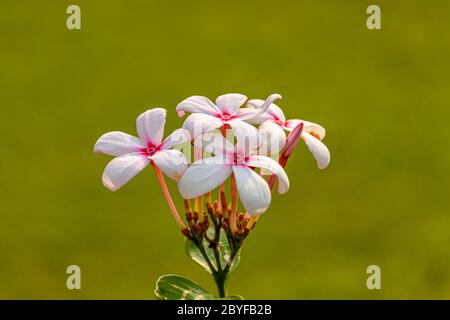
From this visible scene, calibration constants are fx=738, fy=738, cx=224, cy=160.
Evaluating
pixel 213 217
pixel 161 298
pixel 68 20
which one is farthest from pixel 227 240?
pixel 68 20

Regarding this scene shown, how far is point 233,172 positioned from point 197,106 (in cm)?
15

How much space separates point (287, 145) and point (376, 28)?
3351 mm

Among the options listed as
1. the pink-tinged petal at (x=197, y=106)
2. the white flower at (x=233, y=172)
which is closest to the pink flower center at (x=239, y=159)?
the white flower at (x=233, y=172)

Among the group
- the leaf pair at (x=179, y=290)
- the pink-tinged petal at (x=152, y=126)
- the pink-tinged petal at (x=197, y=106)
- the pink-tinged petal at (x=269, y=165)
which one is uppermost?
the pink-tinged petal at (x=197, y=106)

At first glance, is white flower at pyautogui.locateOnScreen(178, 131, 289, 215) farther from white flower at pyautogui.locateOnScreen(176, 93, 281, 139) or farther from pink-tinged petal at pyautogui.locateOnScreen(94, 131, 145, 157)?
pink-tinged petal at pyautogui.locateOnScreen(94, 131, 145, 157)

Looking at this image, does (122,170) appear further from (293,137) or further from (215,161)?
(293,137)

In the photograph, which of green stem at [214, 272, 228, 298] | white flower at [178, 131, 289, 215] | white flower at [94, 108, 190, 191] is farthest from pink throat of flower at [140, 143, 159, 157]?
green stem at [214, 272, 228, 298]

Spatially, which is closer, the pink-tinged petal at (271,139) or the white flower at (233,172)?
the white flower at (233,172)

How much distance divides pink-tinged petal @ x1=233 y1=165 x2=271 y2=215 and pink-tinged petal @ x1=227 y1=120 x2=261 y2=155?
4 centimetres

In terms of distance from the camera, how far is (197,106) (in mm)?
1119

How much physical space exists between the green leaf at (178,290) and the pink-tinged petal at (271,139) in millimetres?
218

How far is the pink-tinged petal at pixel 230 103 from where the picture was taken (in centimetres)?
115

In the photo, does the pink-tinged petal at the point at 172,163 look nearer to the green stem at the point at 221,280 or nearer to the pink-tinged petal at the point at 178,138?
the pink-tinged petal at the point at 178,138

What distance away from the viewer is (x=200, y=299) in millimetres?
1056
